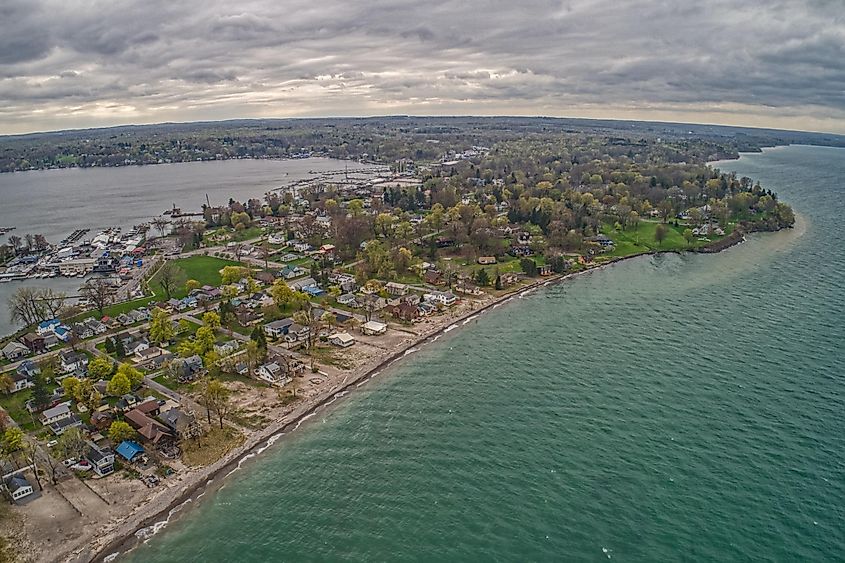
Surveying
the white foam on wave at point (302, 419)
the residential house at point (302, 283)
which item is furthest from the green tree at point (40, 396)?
the residential house at point (302, 283)

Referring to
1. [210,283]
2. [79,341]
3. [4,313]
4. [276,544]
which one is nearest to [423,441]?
[276,544]

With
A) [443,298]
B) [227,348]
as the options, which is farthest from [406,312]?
[227,348]

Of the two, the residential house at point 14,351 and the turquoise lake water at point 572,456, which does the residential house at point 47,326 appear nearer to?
the residential house at point 14,351

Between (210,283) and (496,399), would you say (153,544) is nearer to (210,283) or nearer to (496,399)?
(496,399)

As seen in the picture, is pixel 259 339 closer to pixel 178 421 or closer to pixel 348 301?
pixel 178 421

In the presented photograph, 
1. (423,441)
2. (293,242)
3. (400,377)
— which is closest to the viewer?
(423,441)

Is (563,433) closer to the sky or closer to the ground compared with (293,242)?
closer to the ground
